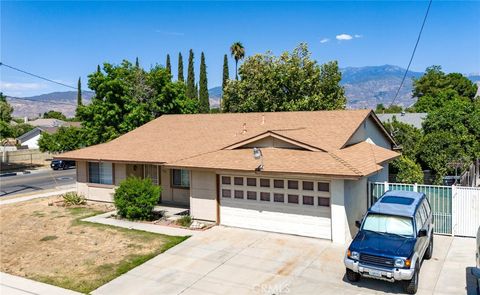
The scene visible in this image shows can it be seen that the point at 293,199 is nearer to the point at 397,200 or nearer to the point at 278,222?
the point at 278,222

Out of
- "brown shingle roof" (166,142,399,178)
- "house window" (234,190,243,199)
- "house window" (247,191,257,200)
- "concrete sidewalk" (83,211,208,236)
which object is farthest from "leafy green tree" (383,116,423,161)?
"concrete sidewalk" (83,211,208,236)

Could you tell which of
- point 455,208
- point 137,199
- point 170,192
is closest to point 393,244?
point 455,208

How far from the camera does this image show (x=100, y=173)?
74.4 ft

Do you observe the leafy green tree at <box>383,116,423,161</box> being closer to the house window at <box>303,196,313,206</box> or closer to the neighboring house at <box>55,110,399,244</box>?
the neighboring house at <box>55,110,399,244</box>

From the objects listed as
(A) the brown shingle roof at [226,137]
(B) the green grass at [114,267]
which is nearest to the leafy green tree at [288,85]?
(A) the brown shingle roof at [226,137]

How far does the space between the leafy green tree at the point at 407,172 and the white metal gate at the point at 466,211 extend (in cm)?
855

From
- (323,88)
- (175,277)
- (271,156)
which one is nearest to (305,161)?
(271,156)

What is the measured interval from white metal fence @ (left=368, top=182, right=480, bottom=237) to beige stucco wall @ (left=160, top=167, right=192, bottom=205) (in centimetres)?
1057

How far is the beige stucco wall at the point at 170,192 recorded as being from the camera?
67.5 ft

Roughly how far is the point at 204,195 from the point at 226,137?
5.25 m

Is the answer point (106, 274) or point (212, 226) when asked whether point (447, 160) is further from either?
point (106, 274)

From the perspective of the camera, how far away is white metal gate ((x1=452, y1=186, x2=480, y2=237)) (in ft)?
47.2

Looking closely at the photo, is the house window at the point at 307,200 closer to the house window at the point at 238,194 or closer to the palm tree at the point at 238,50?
the house window at the point at 238,194

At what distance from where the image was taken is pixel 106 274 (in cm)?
1214
